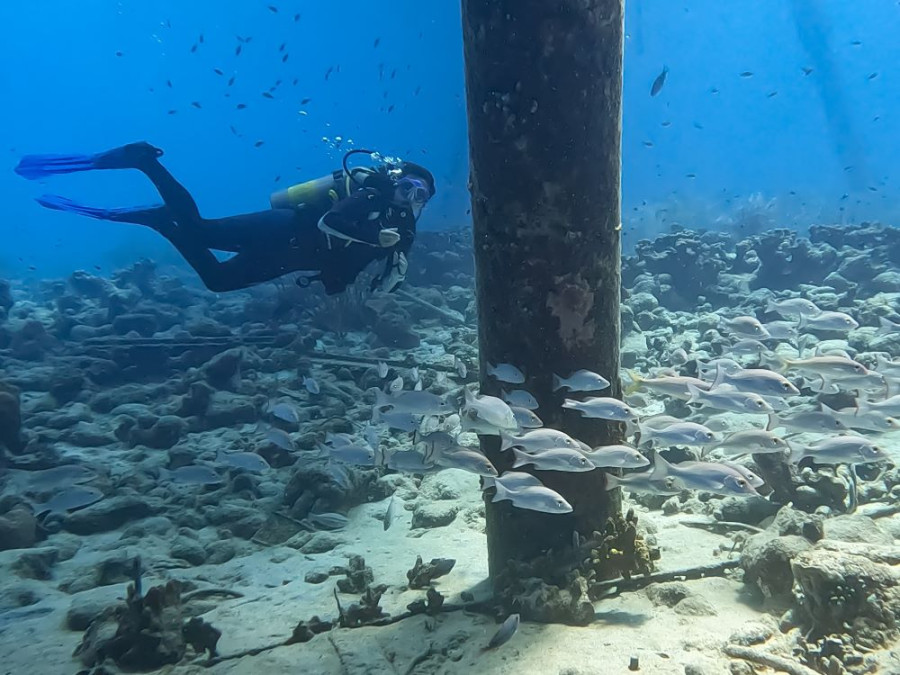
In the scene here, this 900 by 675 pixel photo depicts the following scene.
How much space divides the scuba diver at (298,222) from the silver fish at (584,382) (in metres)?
3.92

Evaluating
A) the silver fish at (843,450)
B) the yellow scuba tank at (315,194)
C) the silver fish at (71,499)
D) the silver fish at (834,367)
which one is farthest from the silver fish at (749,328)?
the silver fish at (71,499)

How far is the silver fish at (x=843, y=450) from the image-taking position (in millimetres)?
4387

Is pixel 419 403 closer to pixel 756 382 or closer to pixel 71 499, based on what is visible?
pixel 756 382

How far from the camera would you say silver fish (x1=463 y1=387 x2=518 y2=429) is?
3865 mm

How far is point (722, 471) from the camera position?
392 centimetres

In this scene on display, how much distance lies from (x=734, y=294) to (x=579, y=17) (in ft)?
46.5

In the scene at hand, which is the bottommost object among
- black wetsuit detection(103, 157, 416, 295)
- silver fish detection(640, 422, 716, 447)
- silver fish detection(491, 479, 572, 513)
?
silver fish detection(491, 479, 572, 513)

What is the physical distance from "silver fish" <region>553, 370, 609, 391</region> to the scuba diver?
392 centimetres

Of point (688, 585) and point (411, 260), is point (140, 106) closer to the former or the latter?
point (411, 260)

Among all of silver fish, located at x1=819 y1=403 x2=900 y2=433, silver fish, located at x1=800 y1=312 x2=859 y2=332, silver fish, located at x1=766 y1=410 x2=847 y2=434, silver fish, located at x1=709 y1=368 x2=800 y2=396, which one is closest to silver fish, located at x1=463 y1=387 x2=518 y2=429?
silver fish, located at x1=709 y1=368 x2=800 y2=396

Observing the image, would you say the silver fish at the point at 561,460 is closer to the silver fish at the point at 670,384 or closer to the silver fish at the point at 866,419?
the silver fish at the point at 670,384

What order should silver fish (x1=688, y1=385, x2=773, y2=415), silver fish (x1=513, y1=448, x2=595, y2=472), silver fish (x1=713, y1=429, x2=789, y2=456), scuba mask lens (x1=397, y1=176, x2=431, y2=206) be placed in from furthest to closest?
scuba mask lens (x1=397, y1=176, x2=431, y2=206), silver fish (x1=688, y1=385, x2=773, y2=415), silver fish (x1=713, y1=429, x2=789, y2=456), silver fish (x1=513, y1=448, x2=595, y2=472)

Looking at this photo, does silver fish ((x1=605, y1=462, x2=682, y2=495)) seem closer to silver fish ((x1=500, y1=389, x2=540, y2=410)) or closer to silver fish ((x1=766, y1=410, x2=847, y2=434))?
silver fish ((x1=500, y1=389, x2=540, y2=410))

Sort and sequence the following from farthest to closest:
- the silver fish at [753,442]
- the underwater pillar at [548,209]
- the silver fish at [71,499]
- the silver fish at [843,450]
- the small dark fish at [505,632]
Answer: the silver fish at [71,499] → the silver fish at [753,442] → the silver fish at [843,450] → the underwater pillar at [548,209] → the small dark fish at [505,632]
